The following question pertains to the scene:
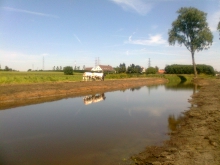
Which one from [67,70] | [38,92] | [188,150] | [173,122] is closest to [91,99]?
[38,92]

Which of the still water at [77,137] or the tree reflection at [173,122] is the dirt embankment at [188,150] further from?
the tree reflection at [173,122]

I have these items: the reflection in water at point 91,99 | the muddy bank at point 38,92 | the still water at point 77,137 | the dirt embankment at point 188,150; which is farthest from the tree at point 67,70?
the dirt embankment at point 188,150

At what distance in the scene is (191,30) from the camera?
41.8 meters

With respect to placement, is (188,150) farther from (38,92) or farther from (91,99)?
(38,92)

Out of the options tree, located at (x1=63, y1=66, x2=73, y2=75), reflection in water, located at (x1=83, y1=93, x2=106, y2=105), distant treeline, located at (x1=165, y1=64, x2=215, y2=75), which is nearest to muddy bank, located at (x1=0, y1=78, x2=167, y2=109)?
reflection in water, located at (x1=83, y1=93, x2=106, y2=105)

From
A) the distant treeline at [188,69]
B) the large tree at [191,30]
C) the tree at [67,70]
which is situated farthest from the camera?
the distant treeline at [188,69]

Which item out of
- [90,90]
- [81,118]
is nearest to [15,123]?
[81,118]

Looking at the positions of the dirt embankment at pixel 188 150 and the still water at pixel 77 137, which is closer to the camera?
the dirt embankment at pixel 188 150

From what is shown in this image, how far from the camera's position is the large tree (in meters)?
40.1

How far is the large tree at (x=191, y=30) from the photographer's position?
4009cm

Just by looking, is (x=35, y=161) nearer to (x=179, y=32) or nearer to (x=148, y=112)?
(x=148, y=112)

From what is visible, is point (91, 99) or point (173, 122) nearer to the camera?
point (173, 122)

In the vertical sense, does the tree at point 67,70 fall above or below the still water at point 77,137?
above

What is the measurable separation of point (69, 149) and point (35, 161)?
1.23m
